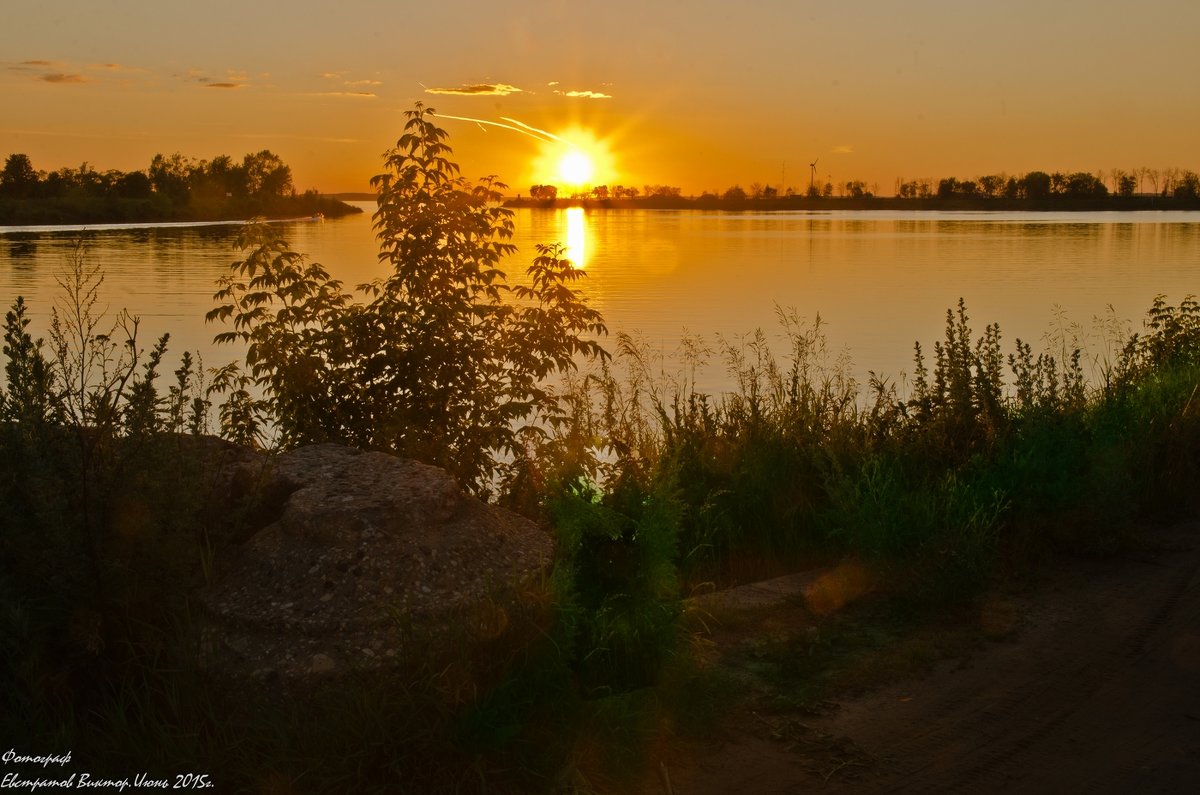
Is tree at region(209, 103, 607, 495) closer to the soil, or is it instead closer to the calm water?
the soil

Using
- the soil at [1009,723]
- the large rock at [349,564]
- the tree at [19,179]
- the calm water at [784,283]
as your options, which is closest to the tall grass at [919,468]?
the soil at [1009,723]

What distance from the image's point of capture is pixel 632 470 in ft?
22.1

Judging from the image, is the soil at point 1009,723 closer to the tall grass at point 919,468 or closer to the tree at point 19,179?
the tall grass at point 919,468

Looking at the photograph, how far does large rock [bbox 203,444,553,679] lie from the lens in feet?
13.1

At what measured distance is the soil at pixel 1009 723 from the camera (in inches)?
159

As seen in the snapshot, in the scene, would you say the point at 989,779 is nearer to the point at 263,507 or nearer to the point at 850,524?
the point at 850,524

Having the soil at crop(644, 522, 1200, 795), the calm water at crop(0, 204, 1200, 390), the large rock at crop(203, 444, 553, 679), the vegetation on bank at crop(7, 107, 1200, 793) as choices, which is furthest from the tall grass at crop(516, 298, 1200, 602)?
the calm water at crop(0, 204, 1200, 390)

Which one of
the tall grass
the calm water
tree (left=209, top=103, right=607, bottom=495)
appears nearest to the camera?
the tall grass

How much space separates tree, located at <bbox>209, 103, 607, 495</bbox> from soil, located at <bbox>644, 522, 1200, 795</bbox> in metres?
2.38

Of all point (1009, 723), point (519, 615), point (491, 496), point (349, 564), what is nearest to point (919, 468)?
point (491, 496)

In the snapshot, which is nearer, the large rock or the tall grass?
the large rock

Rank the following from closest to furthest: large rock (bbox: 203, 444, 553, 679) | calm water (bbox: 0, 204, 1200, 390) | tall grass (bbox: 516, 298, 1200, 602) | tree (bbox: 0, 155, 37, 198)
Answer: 1. large rock (bbox: 203, 444, 553, 679)
2. tall grass (bbox: 516, 298, 1200, 602)
3. calm water (bbox: 0, 204, 1200, 390)
4. tree (bbox: 0, 155, 37, 198)

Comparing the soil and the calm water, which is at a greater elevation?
the calm water

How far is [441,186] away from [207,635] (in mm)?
4279
